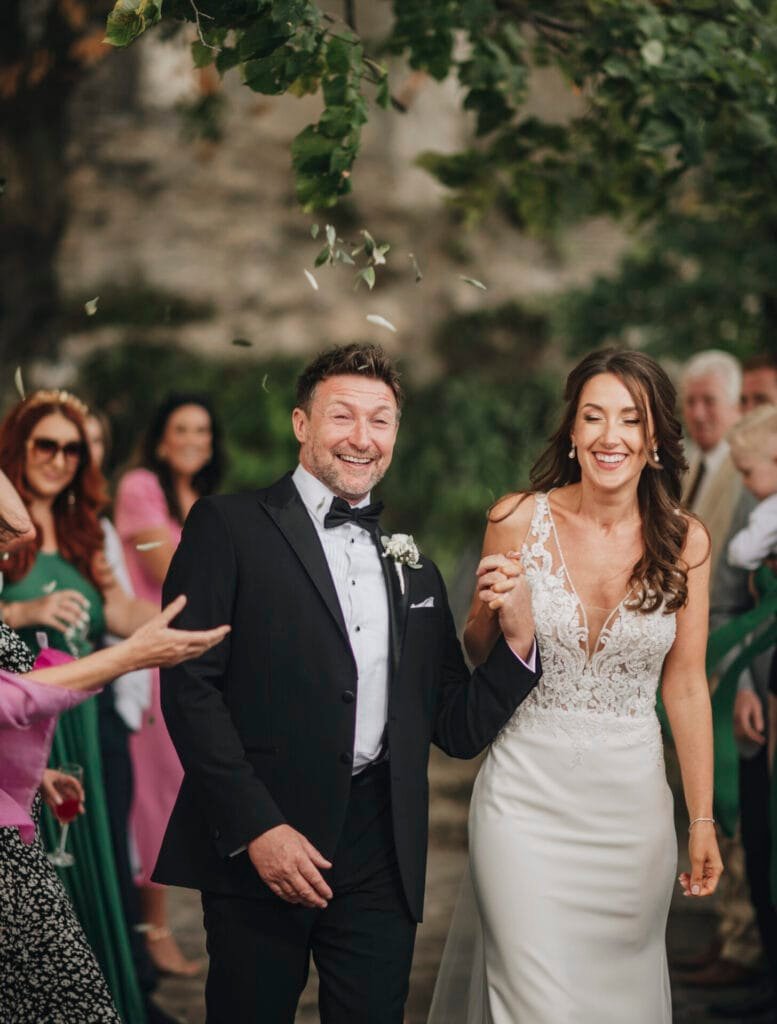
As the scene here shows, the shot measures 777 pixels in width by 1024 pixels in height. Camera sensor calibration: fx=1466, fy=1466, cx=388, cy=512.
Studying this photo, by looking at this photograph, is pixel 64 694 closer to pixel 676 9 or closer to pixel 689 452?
pixel 676 9

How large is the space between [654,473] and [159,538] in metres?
2.80

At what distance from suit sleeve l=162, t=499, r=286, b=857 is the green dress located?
1.48 m

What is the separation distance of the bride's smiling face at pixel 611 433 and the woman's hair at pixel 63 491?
2.14m

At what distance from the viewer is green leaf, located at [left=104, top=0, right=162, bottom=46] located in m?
3.60

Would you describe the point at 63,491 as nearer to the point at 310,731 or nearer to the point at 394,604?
the point at 394,604

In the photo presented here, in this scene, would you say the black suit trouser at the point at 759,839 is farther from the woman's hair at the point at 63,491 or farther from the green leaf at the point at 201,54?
the green leaf at the point at 201,54

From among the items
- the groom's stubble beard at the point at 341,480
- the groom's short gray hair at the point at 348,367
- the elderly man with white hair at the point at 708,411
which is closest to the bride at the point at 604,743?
the groom's stubble beard at the point at 341,480

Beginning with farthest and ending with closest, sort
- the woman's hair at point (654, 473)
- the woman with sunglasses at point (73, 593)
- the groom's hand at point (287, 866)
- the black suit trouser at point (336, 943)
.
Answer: the woman with sunglasses at point (73, 593) < the woman's hair at point (654, 473) < the black suit trouser at point (336, 943) < the groom's hand at point (287, 866)

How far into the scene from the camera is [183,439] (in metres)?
6.58

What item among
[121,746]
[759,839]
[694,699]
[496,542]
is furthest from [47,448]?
[759,839]

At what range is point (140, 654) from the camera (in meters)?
3.16

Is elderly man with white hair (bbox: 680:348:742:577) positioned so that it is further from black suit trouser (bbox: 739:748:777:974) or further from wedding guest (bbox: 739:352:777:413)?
black suit trouser (bbox: 739:748:777:974)

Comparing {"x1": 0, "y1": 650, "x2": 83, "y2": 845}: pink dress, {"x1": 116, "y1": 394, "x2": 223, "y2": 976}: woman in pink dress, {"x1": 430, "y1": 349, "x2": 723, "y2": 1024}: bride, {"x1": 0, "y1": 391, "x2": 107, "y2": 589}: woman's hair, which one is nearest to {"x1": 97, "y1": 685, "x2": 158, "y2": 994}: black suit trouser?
{"x1": 116, "y1": 394, "x2": 223, "y2": 976}: woman in pink dress

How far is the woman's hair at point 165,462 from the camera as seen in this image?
6.60 metres
